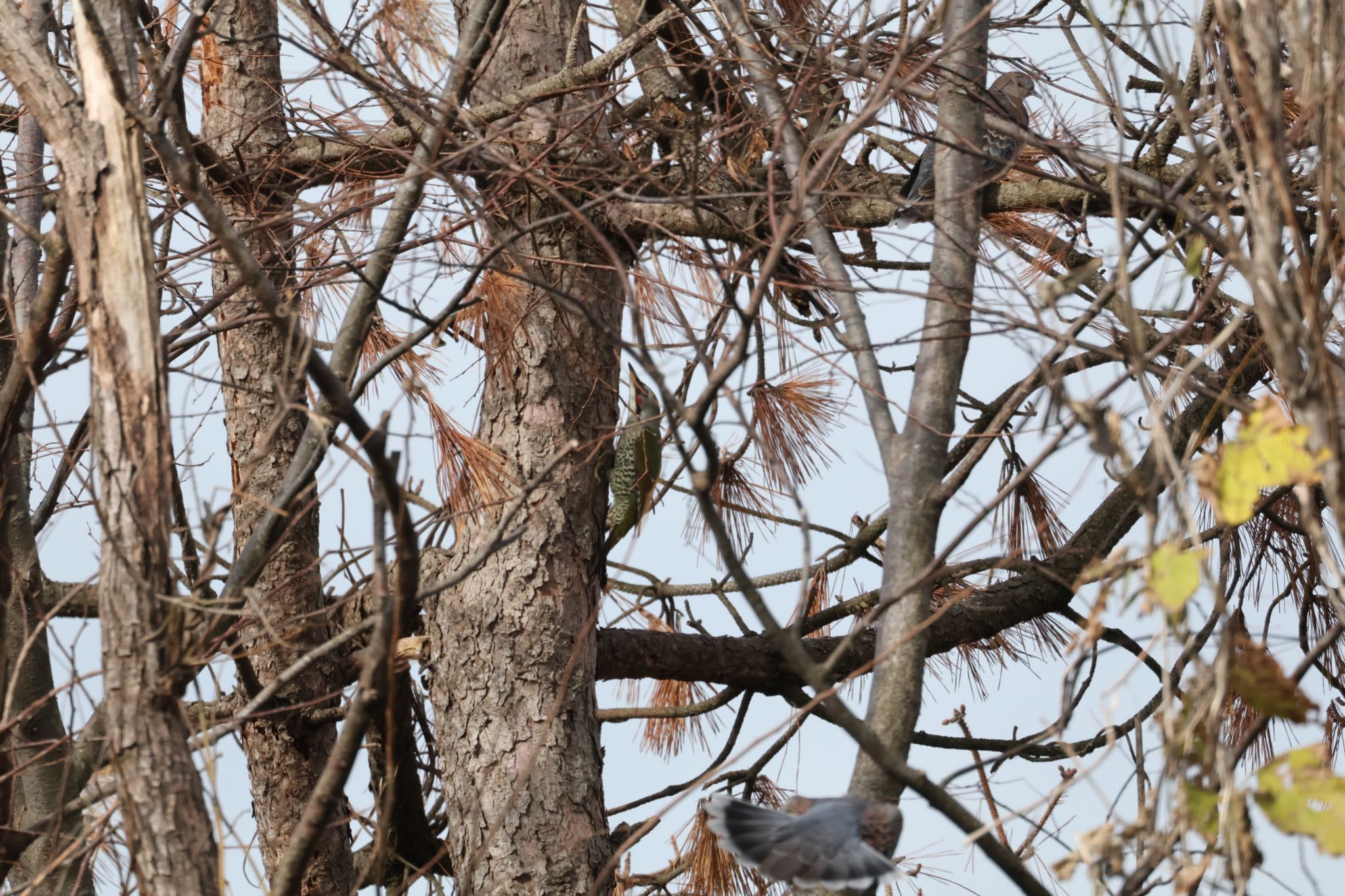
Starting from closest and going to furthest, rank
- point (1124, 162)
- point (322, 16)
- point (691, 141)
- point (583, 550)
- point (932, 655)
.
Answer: point (691, 141) → point (322, 16) → point (1124, 162) → point (583, 550) → point (932, 655)

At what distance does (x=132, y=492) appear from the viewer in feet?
3.78

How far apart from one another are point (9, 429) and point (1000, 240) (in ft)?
4.38

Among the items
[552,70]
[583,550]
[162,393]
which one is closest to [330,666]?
[583,550]

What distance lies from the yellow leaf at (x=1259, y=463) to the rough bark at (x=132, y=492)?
0.84 m

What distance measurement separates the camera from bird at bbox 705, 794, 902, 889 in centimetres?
121

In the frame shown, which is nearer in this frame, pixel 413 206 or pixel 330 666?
pixel 413 206

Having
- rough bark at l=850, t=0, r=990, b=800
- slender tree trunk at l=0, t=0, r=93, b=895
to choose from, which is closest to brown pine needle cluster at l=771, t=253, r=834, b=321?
rough bark at l=850, t=0, r=990, b=800

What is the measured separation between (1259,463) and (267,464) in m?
2.02

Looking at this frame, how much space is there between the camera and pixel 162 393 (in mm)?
1179

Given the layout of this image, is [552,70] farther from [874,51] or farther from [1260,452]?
[1260,452]

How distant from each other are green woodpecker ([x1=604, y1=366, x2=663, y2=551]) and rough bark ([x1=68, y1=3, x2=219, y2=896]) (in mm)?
1130

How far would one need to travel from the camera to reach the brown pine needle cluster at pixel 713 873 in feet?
8.26

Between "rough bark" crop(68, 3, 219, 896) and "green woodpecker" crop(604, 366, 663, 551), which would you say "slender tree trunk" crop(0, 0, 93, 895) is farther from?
"green woodpecker" crop(604, 366, 663, 551)

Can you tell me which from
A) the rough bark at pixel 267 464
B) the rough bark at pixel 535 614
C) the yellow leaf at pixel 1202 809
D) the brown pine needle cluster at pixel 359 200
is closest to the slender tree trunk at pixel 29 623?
the rough bark at pixel 267 464
